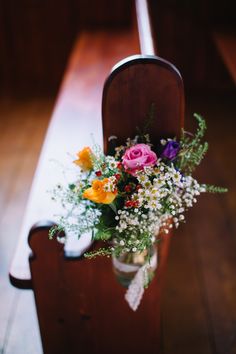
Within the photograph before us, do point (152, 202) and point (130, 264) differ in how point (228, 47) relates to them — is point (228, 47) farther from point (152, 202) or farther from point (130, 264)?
point (152, 202)

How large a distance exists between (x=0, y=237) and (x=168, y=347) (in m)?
1.12

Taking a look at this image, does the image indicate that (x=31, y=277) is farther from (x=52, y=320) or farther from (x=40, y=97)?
(x=40, y=97)

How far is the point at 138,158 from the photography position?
1.33 meters

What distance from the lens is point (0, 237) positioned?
2.54 m

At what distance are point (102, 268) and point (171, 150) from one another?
501mm

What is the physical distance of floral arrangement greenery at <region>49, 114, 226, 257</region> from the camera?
1306 millimetres

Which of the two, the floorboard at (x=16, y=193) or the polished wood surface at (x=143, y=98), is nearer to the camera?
the polished wood surface at (x=143, y=98)

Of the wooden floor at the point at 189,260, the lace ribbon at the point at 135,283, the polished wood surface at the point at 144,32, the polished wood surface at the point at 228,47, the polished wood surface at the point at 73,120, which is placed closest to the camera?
the lace ribbon at the point at 135,283

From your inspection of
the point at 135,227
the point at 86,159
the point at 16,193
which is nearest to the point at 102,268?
the point at 135,227

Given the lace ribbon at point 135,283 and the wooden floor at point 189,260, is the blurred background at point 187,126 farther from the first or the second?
the lace ribbon at point 135,283

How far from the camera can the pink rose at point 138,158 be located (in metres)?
1.33

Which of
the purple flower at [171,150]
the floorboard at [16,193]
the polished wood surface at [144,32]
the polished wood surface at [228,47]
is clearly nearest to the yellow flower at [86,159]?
the purple flower at [171,150]

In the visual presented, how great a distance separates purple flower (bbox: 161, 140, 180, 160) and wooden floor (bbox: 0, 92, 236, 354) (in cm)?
95

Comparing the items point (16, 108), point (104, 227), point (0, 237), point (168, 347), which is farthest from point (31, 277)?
point (16, 108)
